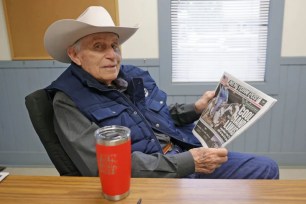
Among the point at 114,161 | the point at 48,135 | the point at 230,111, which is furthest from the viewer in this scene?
the point at 230,111

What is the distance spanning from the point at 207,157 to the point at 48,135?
625mm

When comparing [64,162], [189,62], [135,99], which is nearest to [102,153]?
[64,162]

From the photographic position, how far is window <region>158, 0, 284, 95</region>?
90.0 inches

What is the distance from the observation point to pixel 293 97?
2418 mm

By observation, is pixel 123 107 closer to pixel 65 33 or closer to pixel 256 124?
pixel 65 33

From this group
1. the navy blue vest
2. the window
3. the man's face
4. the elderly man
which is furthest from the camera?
the window

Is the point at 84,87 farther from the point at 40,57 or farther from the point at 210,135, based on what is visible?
the point at 40,57

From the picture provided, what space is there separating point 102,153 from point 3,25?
87.8 inches

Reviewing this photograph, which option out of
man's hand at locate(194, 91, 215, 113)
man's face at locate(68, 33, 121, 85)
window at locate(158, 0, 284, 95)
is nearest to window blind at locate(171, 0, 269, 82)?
window at locate(158, 0, 284, 95)

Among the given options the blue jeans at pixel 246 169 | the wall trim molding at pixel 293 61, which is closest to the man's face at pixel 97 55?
the blue jeans at pixel 246 169

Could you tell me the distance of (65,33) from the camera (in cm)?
123

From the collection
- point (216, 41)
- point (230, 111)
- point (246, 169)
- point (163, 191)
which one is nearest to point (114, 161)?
point (163, 191)

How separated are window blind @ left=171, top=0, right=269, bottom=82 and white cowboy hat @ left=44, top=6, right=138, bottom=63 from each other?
107 centimetres

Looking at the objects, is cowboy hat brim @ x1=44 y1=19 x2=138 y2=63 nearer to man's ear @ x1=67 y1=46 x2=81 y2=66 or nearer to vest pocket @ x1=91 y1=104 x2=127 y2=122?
man's ear @ x1=67 y1=46 x2=81 y2=66
